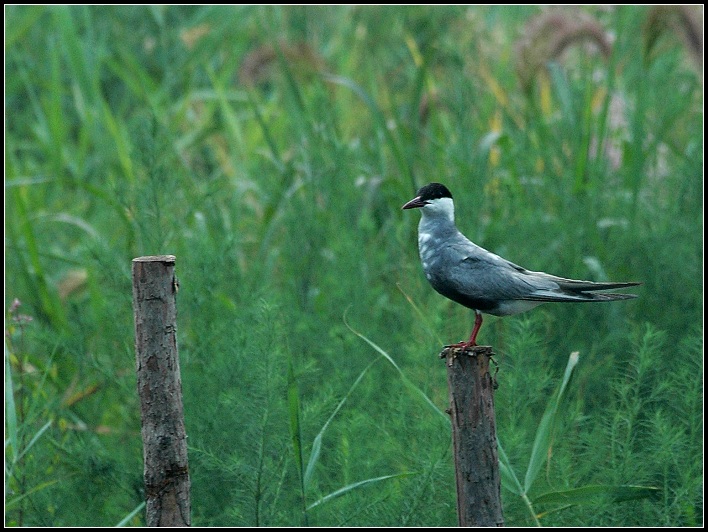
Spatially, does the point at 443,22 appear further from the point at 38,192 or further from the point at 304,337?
the point at 304,337

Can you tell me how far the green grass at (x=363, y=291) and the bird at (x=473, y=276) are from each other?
224 mm

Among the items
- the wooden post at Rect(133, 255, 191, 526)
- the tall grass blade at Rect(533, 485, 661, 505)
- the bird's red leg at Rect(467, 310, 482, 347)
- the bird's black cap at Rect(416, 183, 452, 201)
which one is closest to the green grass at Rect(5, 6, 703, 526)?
the tall grass blade at Rect(533, 485, 661, 505)

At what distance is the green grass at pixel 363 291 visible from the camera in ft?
8.70

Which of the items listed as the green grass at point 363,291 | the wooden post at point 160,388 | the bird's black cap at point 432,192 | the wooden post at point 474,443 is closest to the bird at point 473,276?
the bird's black cap at point 432,192

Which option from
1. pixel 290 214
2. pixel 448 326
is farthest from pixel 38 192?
pixel 448 326

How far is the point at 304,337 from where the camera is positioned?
140 inches

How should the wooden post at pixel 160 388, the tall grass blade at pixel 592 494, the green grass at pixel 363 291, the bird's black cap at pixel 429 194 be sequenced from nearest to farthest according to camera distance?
the wooden post at pixel 160 388 → the tall grass blade at pixel 592 494 → the bird's black cap at pixel 429 194 → the green grass at pixel 363 291

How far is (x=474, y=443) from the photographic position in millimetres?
A: 2080

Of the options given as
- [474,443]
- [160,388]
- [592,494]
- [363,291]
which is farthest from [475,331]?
[363,291]

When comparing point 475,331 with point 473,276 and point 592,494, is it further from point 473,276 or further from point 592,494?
point 592,494

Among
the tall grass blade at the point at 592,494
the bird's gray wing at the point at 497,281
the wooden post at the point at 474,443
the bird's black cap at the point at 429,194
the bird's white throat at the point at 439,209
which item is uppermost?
the bird's black cap at the point at 429,194

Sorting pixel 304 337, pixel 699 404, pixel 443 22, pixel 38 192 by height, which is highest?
pixel 443 22

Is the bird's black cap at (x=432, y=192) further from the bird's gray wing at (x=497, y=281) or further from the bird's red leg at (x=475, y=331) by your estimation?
the bird's red leg at (x=475, y=331)

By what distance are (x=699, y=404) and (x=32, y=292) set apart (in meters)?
2.88
